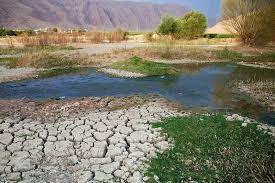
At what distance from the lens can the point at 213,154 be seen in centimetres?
651

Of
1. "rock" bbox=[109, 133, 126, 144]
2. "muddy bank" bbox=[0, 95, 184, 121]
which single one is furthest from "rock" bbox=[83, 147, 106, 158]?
"muddy bank" bbox=[0, 95, 184, 121]

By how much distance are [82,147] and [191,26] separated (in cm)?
3790

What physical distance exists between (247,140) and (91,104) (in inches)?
183

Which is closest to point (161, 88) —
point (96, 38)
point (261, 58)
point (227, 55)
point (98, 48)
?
point (227, 55)

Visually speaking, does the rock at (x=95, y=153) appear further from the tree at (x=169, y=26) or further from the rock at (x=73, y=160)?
the tree at (x=169, y=26)

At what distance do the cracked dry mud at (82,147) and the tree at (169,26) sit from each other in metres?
33.0

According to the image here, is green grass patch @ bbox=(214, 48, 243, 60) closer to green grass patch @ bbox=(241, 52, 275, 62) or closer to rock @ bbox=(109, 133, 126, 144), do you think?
green grass patch @ bbox=(241, 52, 275, 62)

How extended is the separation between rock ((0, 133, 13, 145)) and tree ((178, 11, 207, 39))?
34.7 m

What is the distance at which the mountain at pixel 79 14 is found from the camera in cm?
9819

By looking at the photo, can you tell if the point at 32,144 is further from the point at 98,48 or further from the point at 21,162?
the point at 98,48

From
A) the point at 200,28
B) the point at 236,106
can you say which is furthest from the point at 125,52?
the point at 200,28

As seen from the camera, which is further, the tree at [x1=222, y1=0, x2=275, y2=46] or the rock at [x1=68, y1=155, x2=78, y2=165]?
the tree at [x1=222, y1=0, x2=275, y2=46]

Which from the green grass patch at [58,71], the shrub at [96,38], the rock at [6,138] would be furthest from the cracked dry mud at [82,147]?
the shrub at [96,38]

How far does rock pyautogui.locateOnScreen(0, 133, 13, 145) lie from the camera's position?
23.2ft
